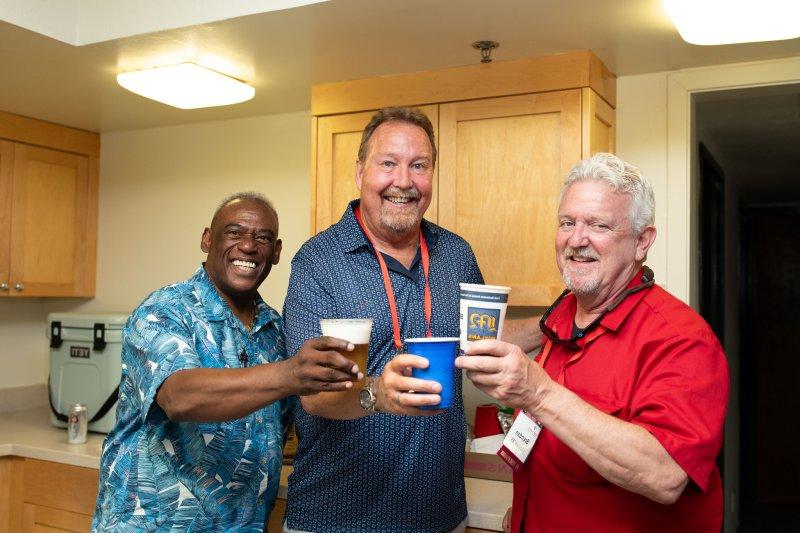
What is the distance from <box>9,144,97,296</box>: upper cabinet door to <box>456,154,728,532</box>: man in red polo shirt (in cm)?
297

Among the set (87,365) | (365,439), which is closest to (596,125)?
(365,439)

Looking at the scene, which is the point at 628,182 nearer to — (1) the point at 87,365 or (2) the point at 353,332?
(2) the point at 353,332

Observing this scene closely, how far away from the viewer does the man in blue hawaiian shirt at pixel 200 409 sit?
6.07ft

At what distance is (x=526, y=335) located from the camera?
213 centimetres

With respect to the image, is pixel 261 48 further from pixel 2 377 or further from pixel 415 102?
pixel 2 377

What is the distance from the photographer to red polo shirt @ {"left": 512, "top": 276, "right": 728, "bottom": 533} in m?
1.45

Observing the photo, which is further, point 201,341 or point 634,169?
point 201,341

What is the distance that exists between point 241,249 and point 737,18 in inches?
56.1

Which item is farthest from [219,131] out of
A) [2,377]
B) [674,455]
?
[674,455]

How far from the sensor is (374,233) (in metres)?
2.06

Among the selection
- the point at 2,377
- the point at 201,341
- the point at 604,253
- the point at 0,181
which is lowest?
the point at 2,377

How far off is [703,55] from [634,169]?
1.23 meters

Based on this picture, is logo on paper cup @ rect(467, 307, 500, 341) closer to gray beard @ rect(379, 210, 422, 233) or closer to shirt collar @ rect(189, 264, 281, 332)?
gray beard @ rect(379, 210, 422, 233)

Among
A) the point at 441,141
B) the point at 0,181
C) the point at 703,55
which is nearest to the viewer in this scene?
the point at 703,55
